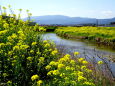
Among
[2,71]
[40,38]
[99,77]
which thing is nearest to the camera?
[2,71]

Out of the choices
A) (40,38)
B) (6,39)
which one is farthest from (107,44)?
(6,39)

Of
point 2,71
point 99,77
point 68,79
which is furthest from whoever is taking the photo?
point 99,77

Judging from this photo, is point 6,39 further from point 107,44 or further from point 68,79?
point 107,44

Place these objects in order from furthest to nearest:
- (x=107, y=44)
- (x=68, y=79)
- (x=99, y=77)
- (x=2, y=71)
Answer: (x=107, y=44)
(x=99, y=77)
(x=2, y=71)
(x=68, y=79)

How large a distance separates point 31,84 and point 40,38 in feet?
8.55

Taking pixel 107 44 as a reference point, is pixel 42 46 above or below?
above

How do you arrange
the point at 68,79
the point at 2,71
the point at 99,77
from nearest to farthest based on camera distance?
the point at 68,79 → the point at 2,71 → the point at 99,77

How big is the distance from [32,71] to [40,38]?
2293mm

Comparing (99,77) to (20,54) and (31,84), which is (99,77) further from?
(20,54)

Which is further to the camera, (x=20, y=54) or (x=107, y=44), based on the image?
(x=107, y=44)

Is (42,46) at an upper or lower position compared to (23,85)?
Result: upper

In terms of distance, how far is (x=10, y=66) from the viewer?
7.59 m

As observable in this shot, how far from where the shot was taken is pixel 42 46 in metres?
A: 8.92

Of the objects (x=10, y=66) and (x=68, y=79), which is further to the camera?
(x=10, y=66)
